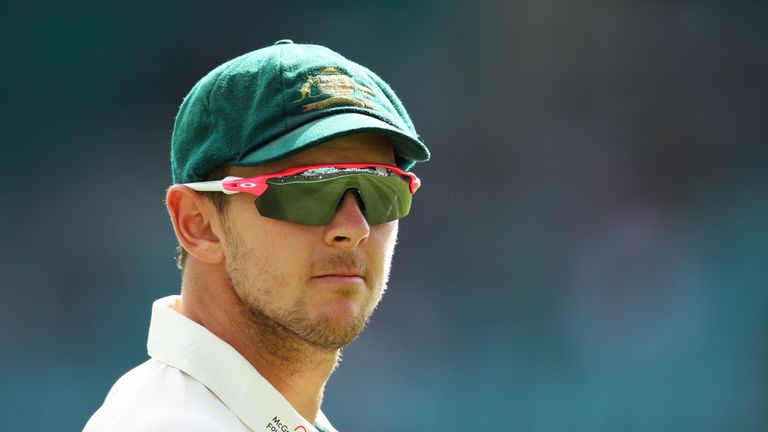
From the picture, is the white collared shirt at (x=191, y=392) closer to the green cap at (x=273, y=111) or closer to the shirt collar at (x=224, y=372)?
the shirt collar at (x=224, y=372)

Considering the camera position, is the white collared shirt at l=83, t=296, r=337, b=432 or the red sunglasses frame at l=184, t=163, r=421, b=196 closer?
the white collared shirt at l=83, t=296, r=337, b=432

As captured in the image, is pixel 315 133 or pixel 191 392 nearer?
pixel 191 392

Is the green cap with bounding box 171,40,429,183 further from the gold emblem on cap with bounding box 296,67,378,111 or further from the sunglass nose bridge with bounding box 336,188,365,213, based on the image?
the sunglass nose bridge with bounding box 336,188,365,213

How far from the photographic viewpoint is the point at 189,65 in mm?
7125

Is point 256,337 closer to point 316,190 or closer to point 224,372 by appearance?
point 224,372

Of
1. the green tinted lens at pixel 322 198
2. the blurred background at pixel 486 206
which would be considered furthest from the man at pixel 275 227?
the blurred background at pixel 486 206

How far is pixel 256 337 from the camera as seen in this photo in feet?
6.52

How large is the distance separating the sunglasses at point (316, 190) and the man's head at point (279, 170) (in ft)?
0.05

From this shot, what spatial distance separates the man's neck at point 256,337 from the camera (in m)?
1.98

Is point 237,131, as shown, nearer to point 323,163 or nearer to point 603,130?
point 323,163

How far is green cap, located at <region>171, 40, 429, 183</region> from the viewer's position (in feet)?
6.18

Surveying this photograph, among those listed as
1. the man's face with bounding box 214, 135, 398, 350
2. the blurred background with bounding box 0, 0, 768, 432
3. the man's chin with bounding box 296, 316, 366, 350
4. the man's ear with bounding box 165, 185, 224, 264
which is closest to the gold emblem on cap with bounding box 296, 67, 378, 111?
the man's face with bounding box 214, 135, 398, 350

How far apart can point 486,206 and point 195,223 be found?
5.37 metres

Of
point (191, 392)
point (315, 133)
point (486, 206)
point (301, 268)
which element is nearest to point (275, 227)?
point (301, 268)
